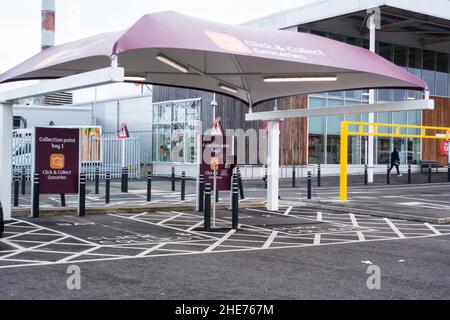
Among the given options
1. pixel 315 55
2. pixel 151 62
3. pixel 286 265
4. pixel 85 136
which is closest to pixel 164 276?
pixel 286 265

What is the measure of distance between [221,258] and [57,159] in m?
6.79

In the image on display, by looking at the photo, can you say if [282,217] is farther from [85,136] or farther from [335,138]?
[335,138]

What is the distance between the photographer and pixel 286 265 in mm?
8469

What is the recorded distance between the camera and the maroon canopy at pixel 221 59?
9.98 meters

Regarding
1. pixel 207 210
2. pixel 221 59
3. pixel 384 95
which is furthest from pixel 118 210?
pixel 384 95

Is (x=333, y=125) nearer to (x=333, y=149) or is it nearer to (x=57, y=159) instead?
(x=333, y=149)

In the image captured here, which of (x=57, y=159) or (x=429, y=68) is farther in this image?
(x=429, y=68)

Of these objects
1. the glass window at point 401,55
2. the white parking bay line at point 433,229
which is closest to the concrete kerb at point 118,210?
the white parking bay line at point 433,229

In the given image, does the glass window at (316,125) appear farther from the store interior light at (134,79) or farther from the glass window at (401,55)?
the store interior light at (134,79)

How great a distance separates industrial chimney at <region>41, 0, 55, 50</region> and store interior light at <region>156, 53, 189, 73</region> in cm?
3310

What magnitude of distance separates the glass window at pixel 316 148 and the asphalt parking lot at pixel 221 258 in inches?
783

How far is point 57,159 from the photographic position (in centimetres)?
1430
